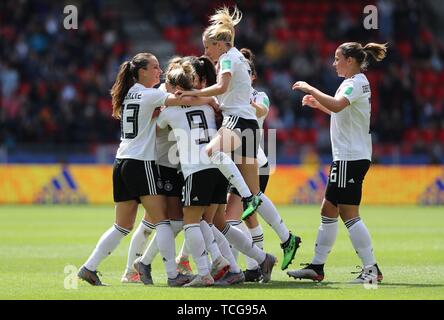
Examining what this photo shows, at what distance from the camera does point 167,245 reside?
32.0ft

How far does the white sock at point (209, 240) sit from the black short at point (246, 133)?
2.84 feet

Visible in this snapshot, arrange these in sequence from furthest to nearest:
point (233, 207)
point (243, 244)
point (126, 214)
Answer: point (233, 207) → point (243, 244) → point (126, 214)

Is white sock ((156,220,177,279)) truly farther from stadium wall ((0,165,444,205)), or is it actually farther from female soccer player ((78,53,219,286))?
stadium wall ((0,165,444,205))

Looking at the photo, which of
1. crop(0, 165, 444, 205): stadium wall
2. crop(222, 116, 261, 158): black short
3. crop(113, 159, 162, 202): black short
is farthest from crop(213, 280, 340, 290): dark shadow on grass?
crop(0, 165, 444, 205): stadium wall

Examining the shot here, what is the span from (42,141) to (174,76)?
729 inches

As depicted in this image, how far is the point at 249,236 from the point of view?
10750 mm

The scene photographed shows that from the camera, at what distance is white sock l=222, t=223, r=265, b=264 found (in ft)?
32.9

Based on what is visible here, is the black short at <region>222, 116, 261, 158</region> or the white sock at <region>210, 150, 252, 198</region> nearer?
the white sock at <region>210, 150, 252, 198</region>

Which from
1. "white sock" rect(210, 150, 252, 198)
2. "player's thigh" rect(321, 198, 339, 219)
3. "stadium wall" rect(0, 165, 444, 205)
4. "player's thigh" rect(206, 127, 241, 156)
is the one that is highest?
"player's thigh" rect(206, 127, 241, 156)

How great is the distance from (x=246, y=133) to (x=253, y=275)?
62.4 inches

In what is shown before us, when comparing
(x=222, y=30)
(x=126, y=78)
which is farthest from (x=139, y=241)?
(x=222, y=30)

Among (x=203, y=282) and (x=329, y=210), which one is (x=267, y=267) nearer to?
(x=203, y=282)
